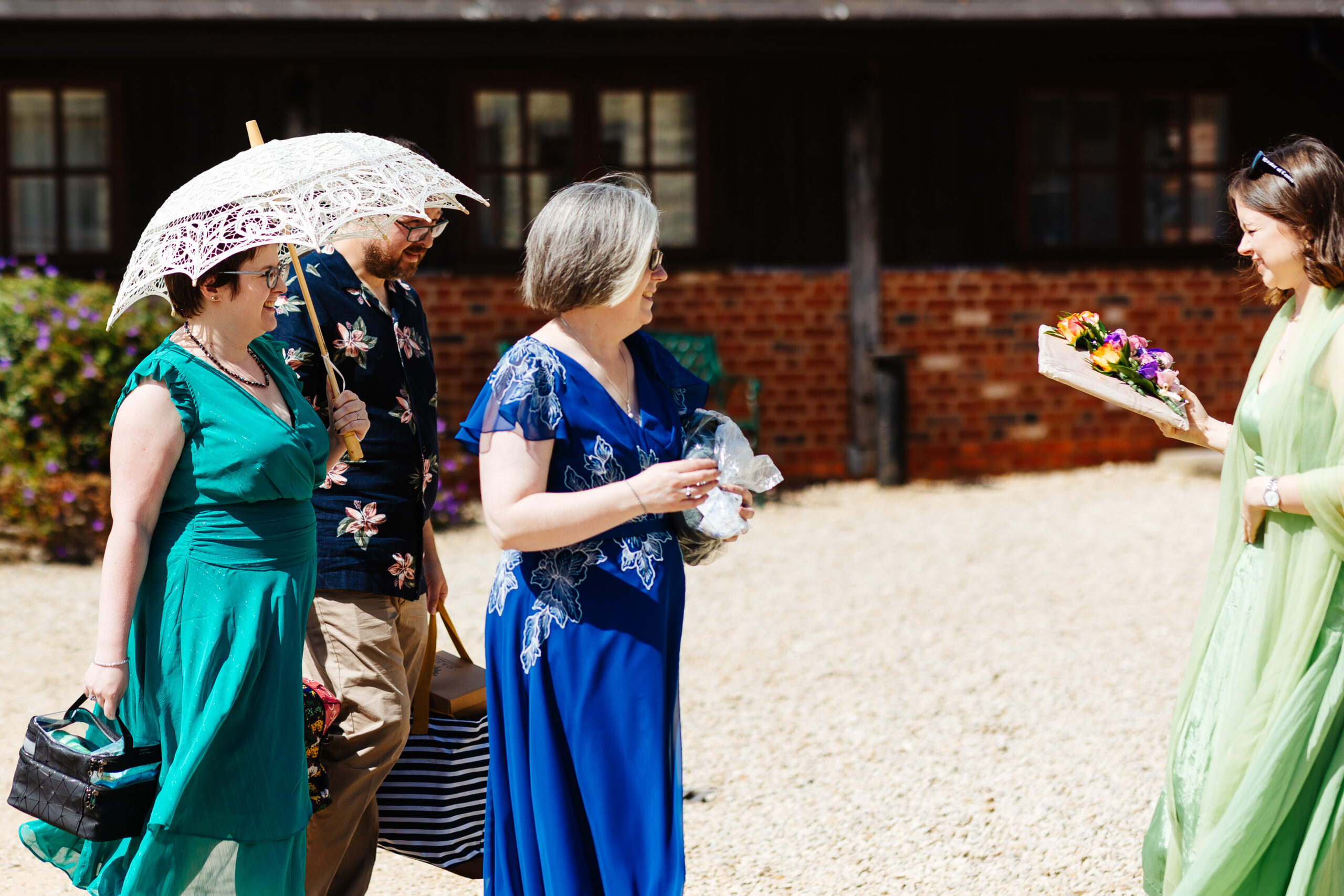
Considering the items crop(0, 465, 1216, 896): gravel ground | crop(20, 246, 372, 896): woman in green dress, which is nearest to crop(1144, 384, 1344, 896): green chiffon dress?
crop(0, 465, 1216, 896): gravel ground

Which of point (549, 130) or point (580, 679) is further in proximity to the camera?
point (549, 130)

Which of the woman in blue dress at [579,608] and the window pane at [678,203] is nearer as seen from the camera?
the woman in blue dress at [579,608]

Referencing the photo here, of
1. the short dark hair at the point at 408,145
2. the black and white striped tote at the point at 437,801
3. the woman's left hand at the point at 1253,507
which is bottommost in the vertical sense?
the black and white striped tote at the point at 437,801

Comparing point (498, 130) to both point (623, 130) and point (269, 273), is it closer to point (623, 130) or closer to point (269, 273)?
point (623, 130)

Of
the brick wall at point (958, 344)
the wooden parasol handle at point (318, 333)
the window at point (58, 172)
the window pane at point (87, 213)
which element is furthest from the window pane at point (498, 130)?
the wooden parasol handle at point (318, 333)

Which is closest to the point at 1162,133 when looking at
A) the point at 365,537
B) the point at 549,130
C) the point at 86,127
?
the point at 549,130

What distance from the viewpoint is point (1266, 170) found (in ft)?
8.64

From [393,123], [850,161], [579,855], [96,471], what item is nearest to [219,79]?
[393,123]

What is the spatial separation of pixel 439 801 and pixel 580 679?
31.5 inches

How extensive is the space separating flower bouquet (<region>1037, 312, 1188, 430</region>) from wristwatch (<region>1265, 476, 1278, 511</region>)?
0.32 m

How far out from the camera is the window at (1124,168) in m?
10.1

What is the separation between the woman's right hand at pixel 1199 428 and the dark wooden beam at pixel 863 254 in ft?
22.1

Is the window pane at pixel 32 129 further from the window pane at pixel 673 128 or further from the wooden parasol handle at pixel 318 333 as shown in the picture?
the wooden parasol handle at pixel 318 333

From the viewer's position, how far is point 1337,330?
8.18 feet
